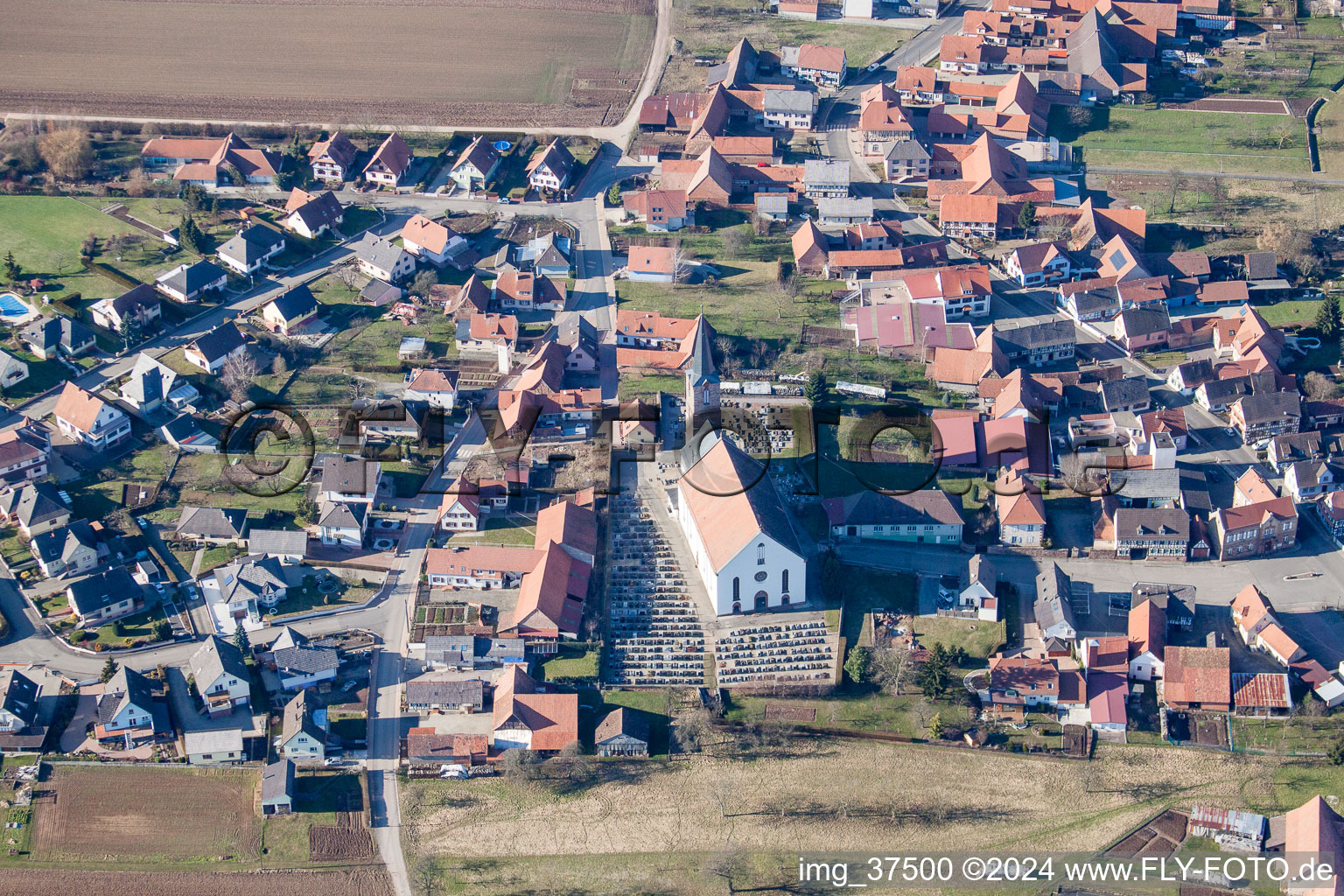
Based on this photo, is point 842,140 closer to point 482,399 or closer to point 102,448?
point 482,399

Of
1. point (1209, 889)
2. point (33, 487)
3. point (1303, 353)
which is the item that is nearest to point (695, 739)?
point (1209, 889)

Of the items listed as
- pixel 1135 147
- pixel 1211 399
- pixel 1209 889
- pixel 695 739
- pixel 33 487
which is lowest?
pixel 1209 889

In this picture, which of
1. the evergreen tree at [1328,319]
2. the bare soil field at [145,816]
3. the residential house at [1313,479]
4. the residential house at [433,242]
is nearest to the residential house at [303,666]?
the bare soil field at [145,816]

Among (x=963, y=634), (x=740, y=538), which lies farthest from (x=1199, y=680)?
(x=740, y=538)

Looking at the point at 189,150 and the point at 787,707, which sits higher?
the point at 189,150

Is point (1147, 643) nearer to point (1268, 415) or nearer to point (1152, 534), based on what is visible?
point (1152, 534)

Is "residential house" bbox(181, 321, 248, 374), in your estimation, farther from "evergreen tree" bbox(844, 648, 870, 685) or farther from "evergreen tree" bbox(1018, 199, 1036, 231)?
"evergreen tree" bbox(1018, 199, 1036, 231)

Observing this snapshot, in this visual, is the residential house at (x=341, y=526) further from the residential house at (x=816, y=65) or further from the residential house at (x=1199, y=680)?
the residential house at (x=816, y=65)
